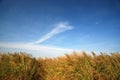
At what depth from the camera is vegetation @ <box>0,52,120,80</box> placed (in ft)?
23.6

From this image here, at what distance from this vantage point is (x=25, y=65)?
385 inches

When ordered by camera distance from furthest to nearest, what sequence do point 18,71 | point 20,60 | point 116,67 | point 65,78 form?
point 20,60, point 18,71, point 65,78, point 116,67

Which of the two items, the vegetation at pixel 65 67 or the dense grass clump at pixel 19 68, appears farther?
the dense grass clump at pixel 19 68

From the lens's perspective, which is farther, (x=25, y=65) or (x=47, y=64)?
(x=47, y=64)

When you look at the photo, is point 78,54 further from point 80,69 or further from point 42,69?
point 42,69

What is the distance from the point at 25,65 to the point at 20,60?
0.54 m

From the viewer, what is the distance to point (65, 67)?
341 inches

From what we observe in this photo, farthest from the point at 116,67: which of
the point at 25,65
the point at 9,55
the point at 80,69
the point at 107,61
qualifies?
the point at 9,55

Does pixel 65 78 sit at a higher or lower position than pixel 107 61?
lower

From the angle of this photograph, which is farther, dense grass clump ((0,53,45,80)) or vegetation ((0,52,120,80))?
dense grass clump ((0,53,45,80))

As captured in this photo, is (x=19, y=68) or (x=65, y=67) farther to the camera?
(x=19, y=68)

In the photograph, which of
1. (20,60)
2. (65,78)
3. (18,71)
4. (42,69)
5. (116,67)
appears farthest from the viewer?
(42,69)

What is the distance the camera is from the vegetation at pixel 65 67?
283 inches

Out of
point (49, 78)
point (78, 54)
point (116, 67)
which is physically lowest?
point (49, 78)
